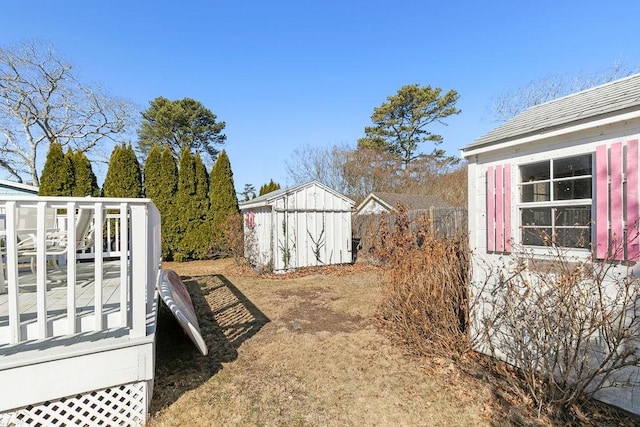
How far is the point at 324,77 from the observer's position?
1509cm

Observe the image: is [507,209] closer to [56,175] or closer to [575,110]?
[575,110]

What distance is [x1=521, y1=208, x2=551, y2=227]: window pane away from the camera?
147 inches

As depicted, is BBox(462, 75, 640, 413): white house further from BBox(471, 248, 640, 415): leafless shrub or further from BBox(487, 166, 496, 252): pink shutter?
BBox(471, 248, 640, 415): leafless shrub

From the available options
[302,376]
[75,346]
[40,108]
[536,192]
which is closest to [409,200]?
[536,192]

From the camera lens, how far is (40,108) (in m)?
17.6

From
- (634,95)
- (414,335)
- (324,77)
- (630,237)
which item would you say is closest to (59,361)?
(414,335)

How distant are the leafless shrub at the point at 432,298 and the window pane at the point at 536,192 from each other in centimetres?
112

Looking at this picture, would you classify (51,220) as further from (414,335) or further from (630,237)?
(630,237)

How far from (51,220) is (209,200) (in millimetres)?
7420

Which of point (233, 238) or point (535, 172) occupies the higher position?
point (535, 172)

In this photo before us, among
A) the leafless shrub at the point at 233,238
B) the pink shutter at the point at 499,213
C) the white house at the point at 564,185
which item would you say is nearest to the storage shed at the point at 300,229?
the leafless shrub at the point at 233,238

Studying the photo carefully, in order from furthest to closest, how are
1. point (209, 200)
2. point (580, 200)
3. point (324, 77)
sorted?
point (324, 77) → point (209, 200) → point (580, 200)

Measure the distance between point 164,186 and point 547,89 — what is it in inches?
722

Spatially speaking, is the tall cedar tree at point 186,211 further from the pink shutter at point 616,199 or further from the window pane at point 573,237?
the pink shutter at point 616,199
